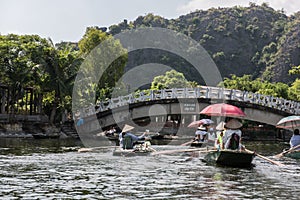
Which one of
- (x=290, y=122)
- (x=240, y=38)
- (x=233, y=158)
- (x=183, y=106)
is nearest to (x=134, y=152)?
(x=233, y=158)

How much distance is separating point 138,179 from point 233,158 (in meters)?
5.65

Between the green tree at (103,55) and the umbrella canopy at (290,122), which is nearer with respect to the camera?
the umbrella canopy at (290,122)

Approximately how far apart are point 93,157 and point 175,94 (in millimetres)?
19232

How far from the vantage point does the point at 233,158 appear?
2092cm

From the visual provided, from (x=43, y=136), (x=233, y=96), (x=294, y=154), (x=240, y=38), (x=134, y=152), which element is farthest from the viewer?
(x=240, y=38)

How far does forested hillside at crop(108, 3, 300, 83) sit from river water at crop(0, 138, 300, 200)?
103482mm

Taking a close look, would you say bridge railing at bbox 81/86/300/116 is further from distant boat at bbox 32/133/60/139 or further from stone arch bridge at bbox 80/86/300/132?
distant boat at bbox 32/133/60/139

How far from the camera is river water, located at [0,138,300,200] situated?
13922 millimetres

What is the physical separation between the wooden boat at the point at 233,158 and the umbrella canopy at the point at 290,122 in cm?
839

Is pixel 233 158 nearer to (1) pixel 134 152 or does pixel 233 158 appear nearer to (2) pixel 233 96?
(1) pixel 134 152

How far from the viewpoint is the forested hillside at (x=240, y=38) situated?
127000 mm

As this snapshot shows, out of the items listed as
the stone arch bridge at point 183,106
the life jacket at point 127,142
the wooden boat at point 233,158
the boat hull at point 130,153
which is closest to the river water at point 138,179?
the wooden boat at point 233,158

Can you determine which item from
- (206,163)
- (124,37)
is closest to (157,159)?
(206,163)

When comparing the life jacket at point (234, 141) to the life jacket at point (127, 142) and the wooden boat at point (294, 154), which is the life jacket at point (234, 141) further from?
the life jacket at point (127, 142)
